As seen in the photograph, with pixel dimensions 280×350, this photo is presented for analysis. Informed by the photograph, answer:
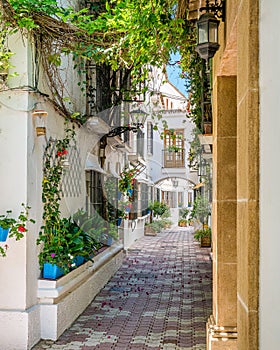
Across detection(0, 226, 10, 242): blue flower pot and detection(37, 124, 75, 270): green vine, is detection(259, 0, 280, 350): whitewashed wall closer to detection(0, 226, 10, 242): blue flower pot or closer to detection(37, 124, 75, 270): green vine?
detection(0, 226, 10, 242): blue flower pot

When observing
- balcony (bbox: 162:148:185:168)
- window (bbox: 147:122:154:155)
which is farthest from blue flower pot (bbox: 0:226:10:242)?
balcony (bbox: 162:148:185:168)

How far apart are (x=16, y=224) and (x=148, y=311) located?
321 centimetres

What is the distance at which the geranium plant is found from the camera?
19.4ft

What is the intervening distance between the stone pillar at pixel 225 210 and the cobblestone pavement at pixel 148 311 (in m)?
1.63

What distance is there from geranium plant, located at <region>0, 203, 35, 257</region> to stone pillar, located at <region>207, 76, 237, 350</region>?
240 centimetres

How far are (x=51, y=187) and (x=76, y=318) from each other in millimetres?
2155

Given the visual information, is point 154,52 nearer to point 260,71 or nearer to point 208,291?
point 260,71

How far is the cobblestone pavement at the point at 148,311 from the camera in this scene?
6535 millimetres

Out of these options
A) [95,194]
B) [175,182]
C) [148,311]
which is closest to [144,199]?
[175,182]

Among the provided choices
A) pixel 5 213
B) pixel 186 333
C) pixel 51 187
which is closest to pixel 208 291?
pixel 186 333

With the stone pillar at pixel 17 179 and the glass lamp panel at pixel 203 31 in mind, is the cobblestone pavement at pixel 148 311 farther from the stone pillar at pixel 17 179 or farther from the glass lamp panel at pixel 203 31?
the glass lamp panel at pixel 203 31

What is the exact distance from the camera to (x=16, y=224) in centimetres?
607

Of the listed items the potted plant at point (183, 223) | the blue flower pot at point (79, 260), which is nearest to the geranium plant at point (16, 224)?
the blue flower pot at point (79, 260)

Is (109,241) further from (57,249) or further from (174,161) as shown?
(174,161)
